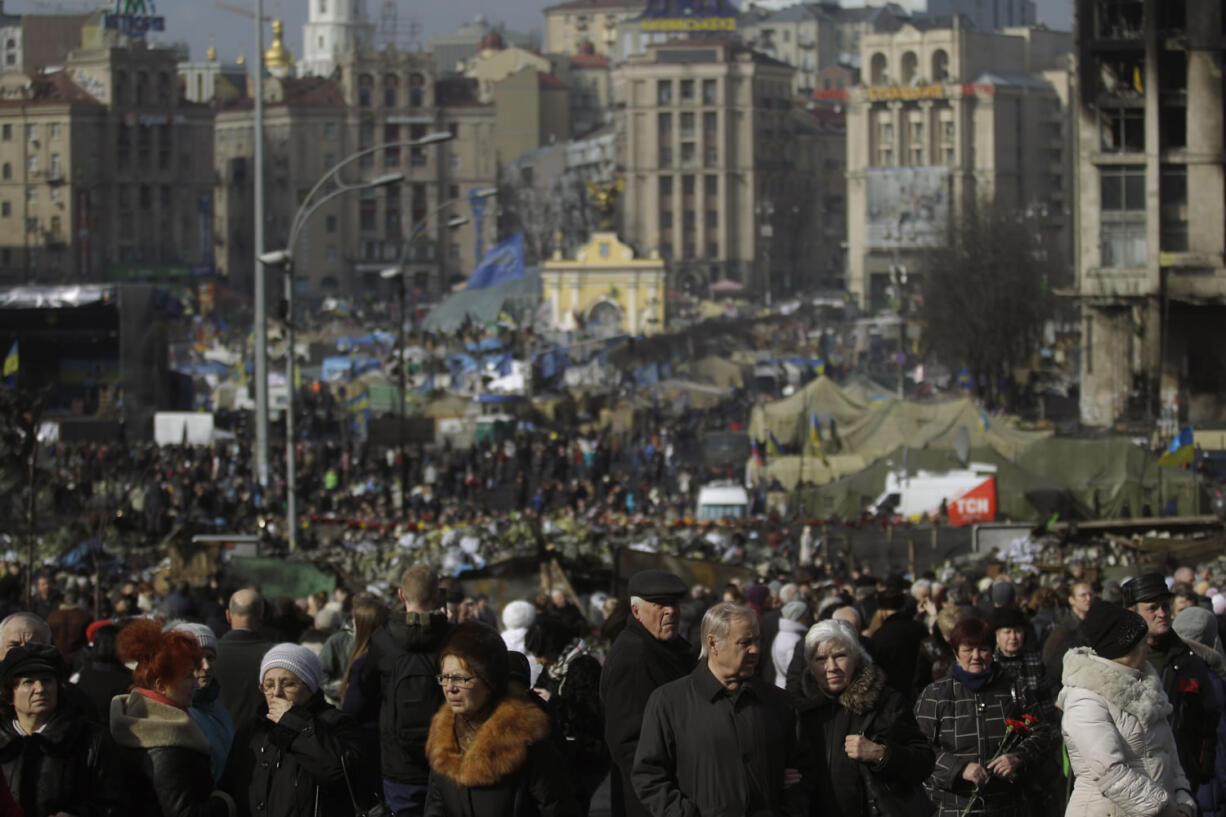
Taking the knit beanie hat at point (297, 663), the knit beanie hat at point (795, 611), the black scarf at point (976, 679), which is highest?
the knit beanie hat at point (297, 663)

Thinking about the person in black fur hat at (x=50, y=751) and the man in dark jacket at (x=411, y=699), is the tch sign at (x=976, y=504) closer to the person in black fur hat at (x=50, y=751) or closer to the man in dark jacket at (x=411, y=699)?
the man in dark jacket at (x=411, y=699)

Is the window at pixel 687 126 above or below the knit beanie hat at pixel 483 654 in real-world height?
above

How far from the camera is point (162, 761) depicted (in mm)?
7238

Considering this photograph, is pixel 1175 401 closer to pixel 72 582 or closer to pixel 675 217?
pixel 72 582

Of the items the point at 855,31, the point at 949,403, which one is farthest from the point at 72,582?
the point at 855,31

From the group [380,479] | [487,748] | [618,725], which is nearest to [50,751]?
[487,748]

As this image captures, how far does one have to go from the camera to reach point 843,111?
16350 centimetres

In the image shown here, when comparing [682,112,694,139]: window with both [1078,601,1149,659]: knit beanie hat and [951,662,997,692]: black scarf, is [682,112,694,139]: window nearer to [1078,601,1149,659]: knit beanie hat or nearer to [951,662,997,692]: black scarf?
[951,662,997,692]: black scarf

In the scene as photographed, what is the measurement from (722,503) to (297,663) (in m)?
29.7

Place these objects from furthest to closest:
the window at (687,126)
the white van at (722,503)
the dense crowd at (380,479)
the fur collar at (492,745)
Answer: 1. the window at (687,126)
2. the white van at (722,503)
3. the dense crowd at (380,479)
4. the fur collar at (492,745)

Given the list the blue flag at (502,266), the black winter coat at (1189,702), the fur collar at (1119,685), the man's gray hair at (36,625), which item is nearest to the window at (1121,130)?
the blue flag at (502,266)

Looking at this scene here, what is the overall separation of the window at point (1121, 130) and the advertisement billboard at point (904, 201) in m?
62.1

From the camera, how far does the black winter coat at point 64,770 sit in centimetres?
695

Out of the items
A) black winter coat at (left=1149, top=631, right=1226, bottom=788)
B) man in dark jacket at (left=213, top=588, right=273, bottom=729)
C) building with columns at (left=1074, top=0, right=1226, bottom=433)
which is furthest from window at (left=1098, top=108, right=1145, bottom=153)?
man in dark jacket at (left=213, top=588, right=273, bottom=729)
